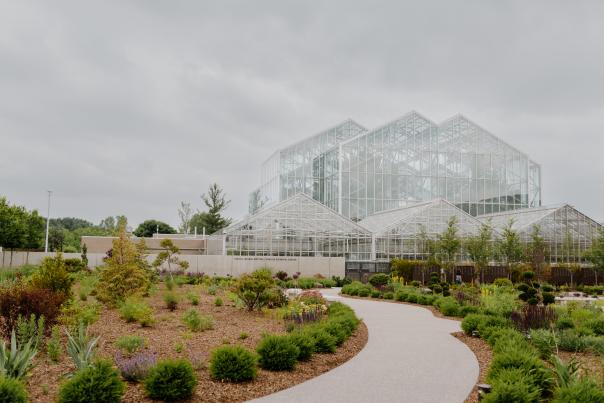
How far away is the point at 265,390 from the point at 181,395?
134cm

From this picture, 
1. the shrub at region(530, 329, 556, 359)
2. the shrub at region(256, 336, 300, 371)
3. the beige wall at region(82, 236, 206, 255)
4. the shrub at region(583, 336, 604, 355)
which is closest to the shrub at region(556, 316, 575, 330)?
the shrub at region(583, 336, 604, 355)

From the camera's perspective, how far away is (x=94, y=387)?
6.48 metres

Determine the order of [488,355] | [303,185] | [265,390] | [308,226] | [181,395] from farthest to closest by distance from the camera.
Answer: [303,185] < [308,226] < [488,355] < [265,390] < [181,395]

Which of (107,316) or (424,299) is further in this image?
(424,299)

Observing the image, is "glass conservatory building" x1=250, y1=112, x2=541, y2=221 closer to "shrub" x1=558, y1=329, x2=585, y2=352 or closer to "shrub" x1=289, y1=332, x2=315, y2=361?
"shrub" x1=558, y1=329, x2=585, y2=352

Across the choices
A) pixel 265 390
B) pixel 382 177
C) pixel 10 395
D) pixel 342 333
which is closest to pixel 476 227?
pixel 382 177

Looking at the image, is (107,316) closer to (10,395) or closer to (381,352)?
(381,352)

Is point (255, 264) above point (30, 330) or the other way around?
above

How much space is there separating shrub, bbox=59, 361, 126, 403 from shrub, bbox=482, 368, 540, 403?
4698 mm

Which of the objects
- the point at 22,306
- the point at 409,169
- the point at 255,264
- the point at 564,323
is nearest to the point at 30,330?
the point at 22,306

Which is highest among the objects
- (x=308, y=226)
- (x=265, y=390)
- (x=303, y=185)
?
(x=303, y=185)

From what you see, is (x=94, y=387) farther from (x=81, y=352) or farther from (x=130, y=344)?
(x=130, y=344)

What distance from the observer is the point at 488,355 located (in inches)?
429

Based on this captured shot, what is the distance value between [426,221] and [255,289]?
25710 millimetres
